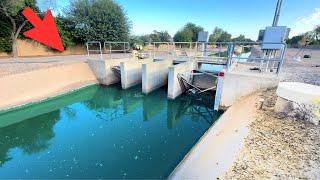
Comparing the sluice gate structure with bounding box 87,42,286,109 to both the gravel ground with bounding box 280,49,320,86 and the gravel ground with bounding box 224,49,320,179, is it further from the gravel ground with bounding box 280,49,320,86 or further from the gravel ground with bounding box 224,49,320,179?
the gravel ground with bounding box 224,49,320,179

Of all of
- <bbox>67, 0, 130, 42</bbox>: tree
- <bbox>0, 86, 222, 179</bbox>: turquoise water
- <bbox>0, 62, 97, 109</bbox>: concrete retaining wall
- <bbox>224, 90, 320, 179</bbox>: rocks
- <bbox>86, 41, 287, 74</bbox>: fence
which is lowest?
<bbox>0, 86, 222, 179</bbox>: turquoise water

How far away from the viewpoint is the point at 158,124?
21.4 ft

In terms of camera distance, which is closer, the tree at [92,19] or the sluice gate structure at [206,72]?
the sluice gate structure at [206,72]

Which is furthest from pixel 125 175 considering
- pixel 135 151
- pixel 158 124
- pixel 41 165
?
pixel 158 124

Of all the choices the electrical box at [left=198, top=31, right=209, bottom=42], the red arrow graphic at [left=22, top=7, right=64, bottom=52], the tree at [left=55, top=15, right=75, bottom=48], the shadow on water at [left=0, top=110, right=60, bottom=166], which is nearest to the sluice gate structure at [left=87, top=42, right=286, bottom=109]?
the electrical box at [left=198, top=31, right=209, bottom=42]

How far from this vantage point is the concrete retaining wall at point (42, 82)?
288 inches

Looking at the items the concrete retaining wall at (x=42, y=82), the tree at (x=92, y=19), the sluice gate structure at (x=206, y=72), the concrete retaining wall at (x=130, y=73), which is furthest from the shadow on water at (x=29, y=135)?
the tree at (x=92, y=19)

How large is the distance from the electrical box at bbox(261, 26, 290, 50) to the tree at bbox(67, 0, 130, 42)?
46.8ft

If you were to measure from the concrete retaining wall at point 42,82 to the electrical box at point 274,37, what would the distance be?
9.04 meters

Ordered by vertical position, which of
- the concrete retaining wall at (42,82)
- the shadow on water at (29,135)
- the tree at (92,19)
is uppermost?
the tree at (92,19)

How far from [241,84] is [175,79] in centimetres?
291

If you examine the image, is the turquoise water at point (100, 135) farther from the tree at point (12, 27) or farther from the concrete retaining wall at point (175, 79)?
the tree at point (12, 27)

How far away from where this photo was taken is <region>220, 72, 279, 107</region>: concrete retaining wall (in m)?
5.88

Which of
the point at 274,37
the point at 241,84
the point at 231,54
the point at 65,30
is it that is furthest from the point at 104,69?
the point at 65,30
